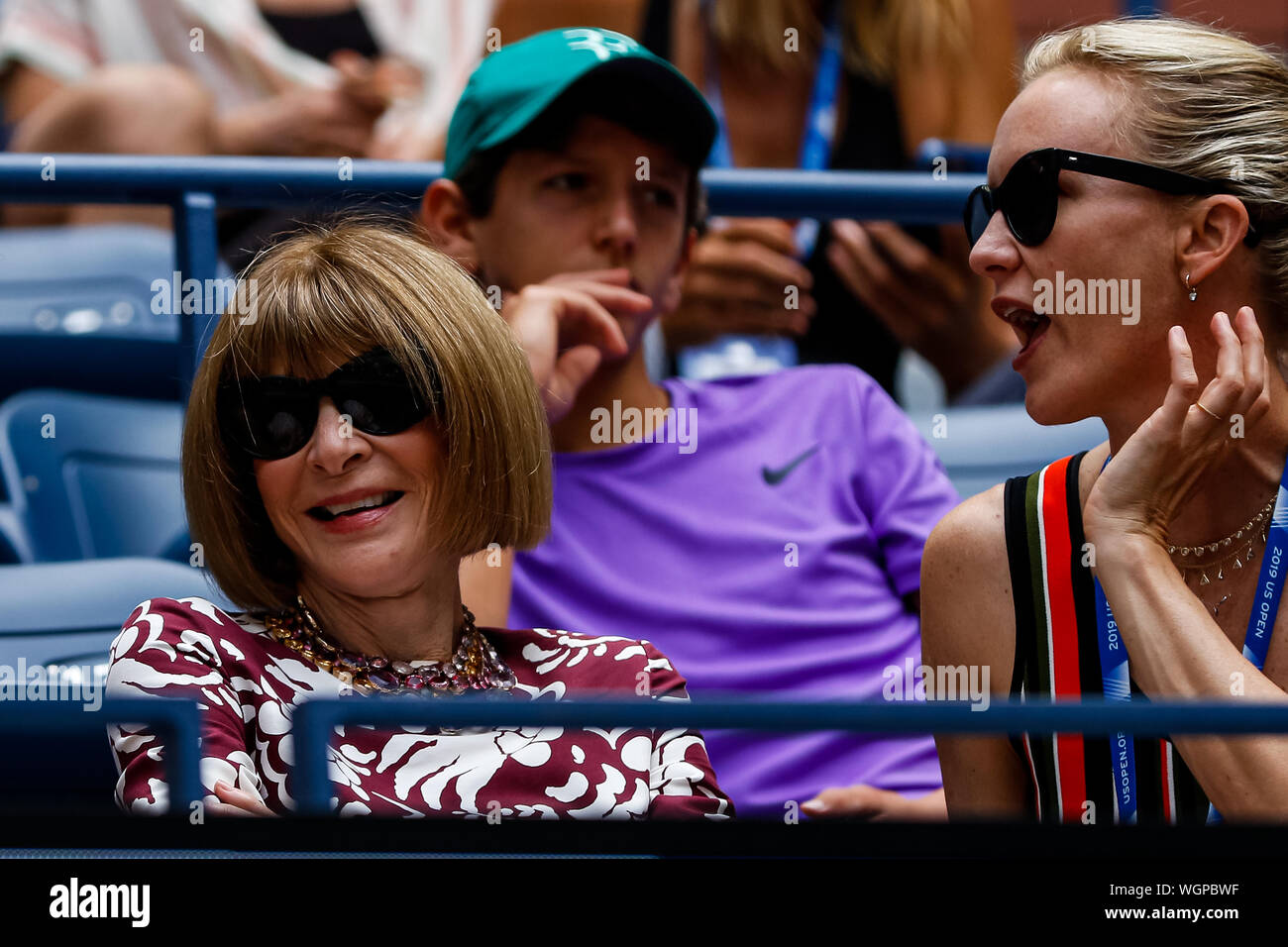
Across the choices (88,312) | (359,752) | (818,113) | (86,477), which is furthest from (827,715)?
(88,312)

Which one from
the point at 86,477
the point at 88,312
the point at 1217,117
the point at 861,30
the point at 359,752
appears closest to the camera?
the point at 359,752

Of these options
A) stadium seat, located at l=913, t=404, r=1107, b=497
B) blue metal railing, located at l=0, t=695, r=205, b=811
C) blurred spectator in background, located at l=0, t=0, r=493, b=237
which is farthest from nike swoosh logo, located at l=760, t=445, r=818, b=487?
blurred spectator in background, located at l=0, t=0, r=493, b=237

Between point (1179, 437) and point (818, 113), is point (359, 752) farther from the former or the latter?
point (818, 113)

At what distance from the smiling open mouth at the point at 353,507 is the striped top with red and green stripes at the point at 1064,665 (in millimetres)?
617

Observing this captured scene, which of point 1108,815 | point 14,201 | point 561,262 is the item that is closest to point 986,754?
point 1108,815

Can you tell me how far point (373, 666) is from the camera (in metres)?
1.51

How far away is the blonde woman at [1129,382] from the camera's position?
4.88 feet

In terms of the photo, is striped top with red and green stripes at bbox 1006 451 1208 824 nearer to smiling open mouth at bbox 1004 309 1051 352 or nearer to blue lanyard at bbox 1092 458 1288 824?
blue lanyard at bbox 1092 458 1288 824

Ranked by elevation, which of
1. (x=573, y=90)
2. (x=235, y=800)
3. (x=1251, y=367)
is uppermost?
(x=573, y=90)

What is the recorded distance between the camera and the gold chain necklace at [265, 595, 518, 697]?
4.89 ft

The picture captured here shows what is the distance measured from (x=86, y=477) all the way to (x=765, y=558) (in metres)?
1.23

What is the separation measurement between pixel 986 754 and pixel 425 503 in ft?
1.99

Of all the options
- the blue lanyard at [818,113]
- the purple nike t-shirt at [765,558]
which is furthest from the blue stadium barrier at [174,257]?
the blue lanyard at [818,113]

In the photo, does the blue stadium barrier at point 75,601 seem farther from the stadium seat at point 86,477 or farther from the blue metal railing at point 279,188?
the stadium seat at point 86,477
